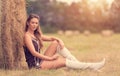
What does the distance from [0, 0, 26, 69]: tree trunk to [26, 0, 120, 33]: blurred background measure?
26488 millimetres

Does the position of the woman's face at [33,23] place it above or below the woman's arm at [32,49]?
above

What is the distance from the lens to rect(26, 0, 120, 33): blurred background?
36594 mm

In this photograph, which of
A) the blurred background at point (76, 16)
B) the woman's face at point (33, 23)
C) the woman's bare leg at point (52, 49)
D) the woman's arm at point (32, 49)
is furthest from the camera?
the blurred background at point (76, 16)

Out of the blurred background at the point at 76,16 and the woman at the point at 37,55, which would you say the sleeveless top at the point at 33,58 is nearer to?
the woman at the point at 37,55

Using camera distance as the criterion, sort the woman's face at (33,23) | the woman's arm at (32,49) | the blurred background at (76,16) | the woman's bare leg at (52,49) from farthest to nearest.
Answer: the blurred background at (76,16)
the woman's bare leg at (52,49)
the woman's face at (33,23)
the woman's arm at (32,49)

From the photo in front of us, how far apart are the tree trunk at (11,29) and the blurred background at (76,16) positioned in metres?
26.5

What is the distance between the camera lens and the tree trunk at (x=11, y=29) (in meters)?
8.48

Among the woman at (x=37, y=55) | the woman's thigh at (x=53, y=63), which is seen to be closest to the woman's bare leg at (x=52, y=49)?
the woman at (x=37, y=55)

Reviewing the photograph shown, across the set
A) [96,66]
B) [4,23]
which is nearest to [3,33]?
[4,23]

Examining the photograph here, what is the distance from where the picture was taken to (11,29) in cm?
853

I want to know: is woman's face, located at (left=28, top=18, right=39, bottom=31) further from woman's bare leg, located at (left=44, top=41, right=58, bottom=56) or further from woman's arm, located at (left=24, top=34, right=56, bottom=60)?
woman's bare leg, located at (left=44, top=41, right=58, bottom=56)

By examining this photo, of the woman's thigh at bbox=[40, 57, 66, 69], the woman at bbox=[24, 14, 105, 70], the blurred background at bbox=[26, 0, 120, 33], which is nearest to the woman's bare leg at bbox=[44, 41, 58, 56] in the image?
the woman at bbox=[24, 14, 105, 70]

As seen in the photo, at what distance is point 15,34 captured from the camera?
8.56 meters

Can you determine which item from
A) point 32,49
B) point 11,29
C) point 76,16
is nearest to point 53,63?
point 32,49
